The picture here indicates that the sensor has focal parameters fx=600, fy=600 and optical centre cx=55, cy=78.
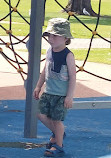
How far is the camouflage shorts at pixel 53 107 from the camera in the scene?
4.71 meters

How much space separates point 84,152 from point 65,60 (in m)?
0.78

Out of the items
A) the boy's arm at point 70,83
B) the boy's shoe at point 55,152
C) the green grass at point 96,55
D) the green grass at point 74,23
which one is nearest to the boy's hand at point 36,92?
the boy's arm at point 70,83

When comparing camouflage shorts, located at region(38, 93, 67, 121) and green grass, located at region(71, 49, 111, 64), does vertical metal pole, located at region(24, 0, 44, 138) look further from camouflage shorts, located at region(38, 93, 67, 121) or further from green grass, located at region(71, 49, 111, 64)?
green grass, located at region(71, 49, 111, 64)

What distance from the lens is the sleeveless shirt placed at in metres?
4.72

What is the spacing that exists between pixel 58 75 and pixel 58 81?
5 centimetres

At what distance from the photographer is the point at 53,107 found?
475 centimetres

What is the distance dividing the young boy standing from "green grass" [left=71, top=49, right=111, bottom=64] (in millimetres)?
6034

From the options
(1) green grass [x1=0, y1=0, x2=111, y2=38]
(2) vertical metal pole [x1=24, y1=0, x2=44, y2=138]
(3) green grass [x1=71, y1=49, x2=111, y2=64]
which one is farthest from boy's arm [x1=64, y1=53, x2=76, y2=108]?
(1) green grass [x1=0, y1=0, x2=111, y2=38]

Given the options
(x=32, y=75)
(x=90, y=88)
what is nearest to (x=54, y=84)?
(x=32, y=75)

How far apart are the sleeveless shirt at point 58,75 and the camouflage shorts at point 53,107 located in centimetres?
4

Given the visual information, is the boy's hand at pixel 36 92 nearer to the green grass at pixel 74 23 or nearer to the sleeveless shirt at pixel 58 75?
the sleeveless shirt at pixel 58 75

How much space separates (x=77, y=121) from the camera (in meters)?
6.07

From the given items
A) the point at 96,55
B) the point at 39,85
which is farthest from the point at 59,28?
the point at 96,55

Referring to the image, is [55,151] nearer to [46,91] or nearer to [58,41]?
[46,91]
